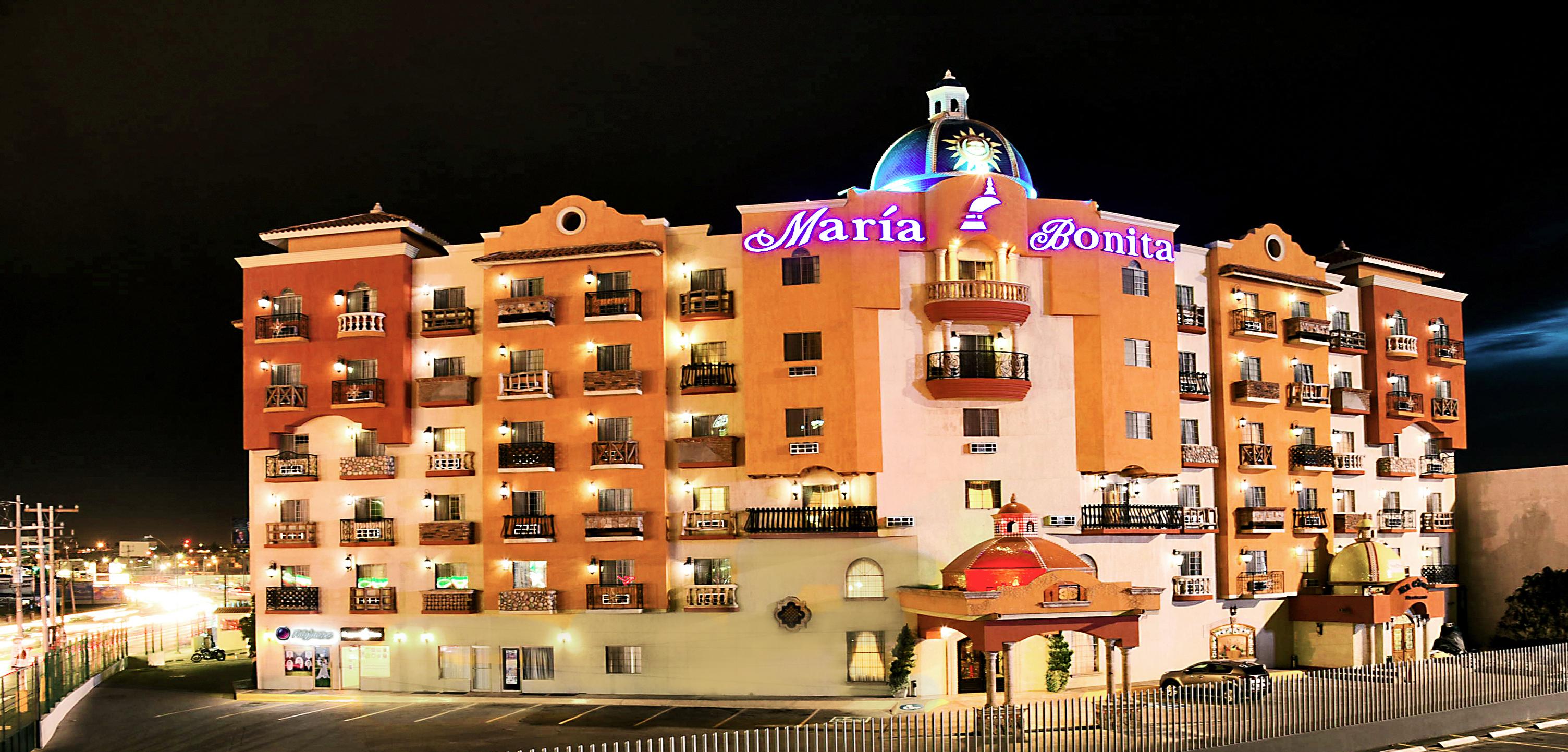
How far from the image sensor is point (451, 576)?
193 feet

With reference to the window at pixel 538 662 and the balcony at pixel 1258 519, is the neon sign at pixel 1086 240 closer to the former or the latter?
the balcony at pixel 1258 519

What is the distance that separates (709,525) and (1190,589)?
2362cm

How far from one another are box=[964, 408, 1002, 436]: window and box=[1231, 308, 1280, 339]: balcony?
16100mm

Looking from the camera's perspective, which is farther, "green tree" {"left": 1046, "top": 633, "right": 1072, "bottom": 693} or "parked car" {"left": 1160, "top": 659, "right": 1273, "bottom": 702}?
"green tree" {"left": 1046, "top": 633, "right": 1072, "bottom": 693}

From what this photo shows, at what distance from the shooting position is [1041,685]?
54625 mm

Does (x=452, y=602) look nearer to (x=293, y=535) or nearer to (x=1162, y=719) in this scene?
(x=293, y=535)

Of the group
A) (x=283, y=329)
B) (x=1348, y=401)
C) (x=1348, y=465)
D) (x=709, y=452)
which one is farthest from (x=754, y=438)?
(x=1348, y=401)

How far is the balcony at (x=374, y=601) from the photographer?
58.4 metres

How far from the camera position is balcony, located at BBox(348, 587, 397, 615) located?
192 feet

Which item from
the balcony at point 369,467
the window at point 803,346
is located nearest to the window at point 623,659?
the balcony at point 369,467

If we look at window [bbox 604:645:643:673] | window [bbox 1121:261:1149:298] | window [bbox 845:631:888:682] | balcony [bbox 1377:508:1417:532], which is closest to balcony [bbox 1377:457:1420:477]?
balcony [bbox 1377:508:1417:532]

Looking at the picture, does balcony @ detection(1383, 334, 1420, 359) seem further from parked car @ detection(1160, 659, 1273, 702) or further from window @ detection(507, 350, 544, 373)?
window @ detection(507, 350, 544, 373)

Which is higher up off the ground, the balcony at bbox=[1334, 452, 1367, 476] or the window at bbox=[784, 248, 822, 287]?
the window at bbox=[784, 248, 822, 287]

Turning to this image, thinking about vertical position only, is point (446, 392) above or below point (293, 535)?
above
